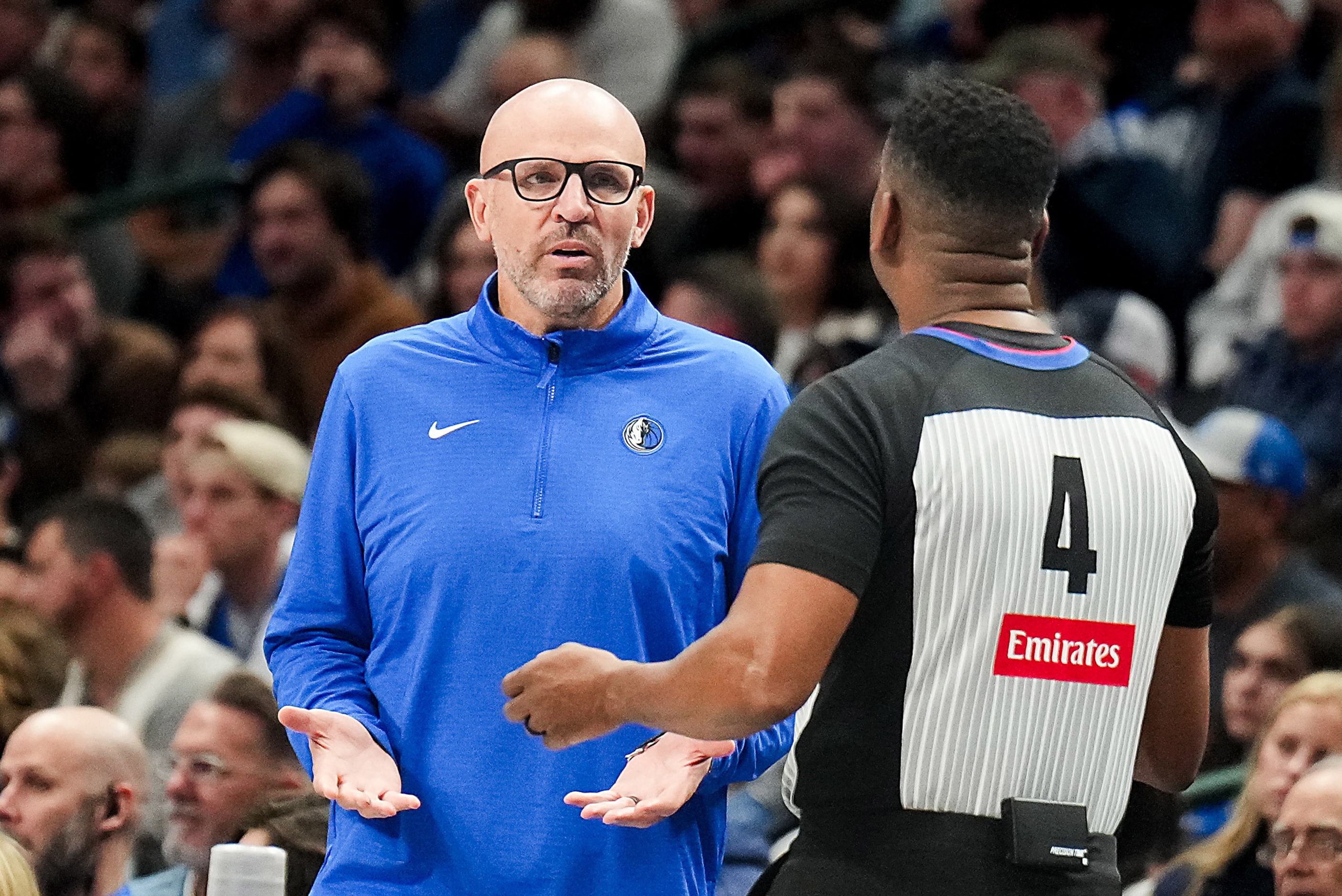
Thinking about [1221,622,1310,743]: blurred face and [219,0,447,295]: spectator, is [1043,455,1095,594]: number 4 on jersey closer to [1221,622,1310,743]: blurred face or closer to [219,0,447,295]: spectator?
[1221,622,1310,743]: blurred face

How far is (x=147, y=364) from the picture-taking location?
28.3 ft

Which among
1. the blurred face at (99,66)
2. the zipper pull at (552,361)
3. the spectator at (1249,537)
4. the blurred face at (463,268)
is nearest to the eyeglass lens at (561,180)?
the zipper pull at (552,361)

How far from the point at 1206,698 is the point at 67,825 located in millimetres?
3090

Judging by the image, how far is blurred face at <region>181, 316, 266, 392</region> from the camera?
7891 mm

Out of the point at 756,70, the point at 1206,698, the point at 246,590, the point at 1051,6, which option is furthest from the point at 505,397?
the point at 756,70

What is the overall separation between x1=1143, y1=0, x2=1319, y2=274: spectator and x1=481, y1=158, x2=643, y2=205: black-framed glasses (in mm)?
5183

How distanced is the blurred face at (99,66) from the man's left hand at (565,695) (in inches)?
335

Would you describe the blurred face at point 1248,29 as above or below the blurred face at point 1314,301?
above

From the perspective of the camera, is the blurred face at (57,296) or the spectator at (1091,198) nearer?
the spectator at (1091,198)

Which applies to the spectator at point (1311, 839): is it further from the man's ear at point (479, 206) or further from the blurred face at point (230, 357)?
the blurred face at point (230, 357)

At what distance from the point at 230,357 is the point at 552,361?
4782mm

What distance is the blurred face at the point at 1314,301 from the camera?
7066 mm

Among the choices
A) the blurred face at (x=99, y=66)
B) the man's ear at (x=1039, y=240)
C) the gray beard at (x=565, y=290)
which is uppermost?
the blurred face at (x=99, y=66)

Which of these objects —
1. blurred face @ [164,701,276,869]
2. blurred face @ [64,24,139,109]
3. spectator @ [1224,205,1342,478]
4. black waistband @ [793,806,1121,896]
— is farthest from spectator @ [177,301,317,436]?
black waistband @ [793,806,1121,896]
